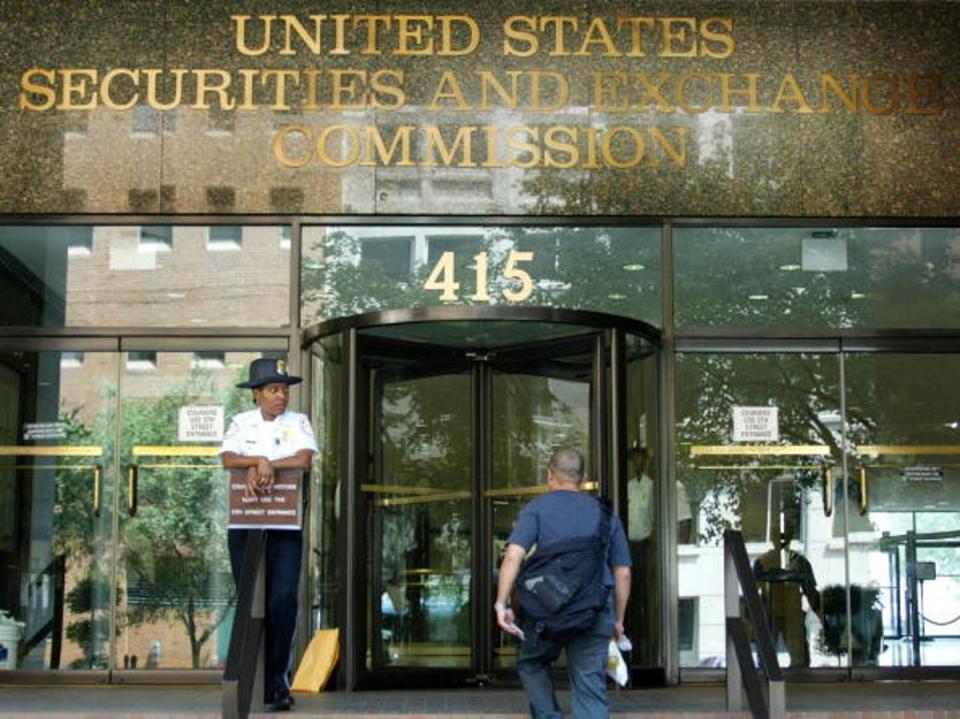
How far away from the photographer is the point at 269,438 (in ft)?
30.1

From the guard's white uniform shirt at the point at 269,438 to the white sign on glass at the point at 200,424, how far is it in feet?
6.18

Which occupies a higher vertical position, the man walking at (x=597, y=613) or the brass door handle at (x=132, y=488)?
the brass door handle at (x=132, y=488)

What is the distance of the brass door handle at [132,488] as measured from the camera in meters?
11.0

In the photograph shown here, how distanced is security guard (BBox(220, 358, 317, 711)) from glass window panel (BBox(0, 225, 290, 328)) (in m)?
1.91

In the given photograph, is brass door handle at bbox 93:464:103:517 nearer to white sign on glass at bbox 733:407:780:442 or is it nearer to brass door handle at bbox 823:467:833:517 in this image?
white sign on glass at bbox 733:407:780:442

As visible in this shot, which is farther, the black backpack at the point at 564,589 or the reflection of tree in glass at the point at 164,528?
the reflection of tree in glass at the point at 164,528

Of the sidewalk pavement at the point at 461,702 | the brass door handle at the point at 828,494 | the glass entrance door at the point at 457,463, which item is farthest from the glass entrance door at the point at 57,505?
the brass door handle at the point at 828,494

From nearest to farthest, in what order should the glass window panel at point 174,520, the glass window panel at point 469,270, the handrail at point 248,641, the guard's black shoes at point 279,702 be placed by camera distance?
the handrail at point 248,641 → the guard's black shoes at point 279,702 → the glass window panel at point 174,520 → the glass window panel at point 469,270

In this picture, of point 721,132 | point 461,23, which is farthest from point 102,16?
point 721,132

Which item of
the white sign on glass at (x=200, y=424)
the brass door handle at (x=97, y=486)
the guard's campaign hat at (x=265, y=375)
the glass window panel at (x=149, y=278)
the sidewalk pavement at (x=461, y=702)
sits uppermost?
the glass window panel at (x=149, y=278)

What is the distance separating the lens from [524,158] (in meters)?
11.3

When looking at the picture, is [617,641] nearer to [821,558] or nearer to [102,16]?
[821,558]

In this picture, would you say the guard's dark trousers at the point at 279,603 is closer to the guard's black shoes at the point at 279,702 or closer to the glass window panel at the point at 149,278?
the guard's black shoes at the point at 279,702

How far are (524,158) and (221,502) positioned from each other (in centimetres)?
292
